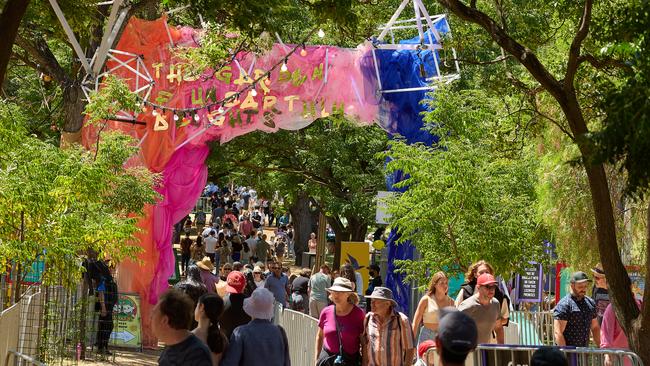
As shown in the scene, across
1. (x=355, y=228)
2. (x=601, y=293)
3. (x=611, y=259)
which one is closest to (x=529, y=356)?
(x=611, y=259)

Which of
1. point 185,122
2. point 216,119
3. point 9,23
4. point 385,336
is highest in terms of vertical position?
point 216,119

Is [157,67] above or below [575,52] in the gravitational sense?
above

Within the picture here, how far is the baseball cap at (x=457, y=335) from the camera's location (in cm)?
534

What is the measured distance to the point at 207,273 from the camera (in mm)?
18047

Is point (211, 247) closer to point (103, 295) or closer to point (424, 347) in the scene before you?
point (103, 295)

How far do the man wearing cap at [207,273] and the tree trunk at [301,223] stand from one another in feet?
Answer: 81.9

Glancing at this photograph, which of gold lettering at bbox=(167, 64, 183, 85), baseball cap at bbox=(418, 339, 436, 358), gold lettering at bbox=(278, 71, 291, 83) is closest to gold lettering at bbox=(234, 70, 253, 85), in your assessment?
gold lettering at bbox=(278, 71, 291, 83)

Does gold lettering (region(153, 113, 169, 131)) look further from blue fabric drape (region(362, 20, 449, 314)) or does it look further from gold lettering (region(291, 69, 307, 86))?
blue fabric drape (region(362, 20, 449, 314))

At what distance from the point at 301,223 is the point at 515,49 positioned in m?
34.7

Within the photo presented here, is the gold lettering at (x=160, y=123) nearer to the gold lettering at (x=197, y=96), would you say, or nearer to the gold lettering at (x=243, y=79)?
the gold lettering at (x=197, y=96)

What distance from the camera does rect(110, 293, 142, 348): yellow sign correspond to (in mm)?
20172

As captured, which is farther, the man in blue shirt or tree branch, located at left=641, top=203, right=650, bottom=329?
the man in blue shirt

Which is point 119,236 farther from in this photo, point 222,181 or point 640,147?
point 222,181

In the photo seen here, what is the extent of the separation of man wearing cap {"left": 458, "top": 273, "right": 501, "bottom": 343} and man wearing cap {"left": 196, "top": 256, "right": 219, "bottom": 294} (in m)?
7.05
